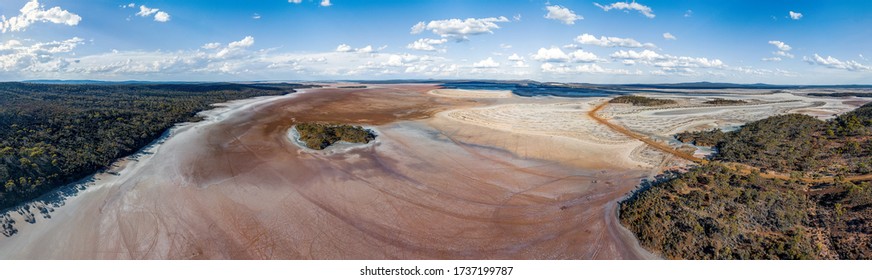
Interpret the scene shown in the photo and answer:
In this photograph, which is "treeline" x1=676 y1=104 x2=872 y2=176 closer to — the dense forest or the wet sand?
the wet sand

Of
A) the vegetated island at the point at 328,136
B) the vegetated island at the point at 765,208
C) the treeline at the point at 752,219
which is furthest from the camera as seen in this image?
the vegetated island at the point at 328,136

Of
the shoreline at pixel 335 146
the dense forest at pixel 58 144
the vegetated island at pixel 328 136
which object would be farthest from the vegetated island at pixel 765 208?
the dense forest at pixel 58 144

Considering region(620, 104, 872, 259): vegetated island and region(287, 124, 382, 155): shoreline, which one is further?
region(287, 124, 382, 155): shoreline

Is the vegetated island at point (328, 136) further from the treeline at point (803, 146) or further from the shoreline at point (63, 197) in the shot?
the treeline at point (803, 146)

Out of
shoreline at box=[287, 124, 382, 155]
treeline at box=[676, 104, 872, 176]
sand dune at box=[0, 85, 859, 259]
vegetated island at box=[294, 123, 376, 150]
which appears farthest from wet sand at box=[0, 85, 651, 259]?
treeline at box=[676, 104, 872, 176]

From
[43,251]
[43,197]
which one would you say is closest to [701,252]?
[43,251]

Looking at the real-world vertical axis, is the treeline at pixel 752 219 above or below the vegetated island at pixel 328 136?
below

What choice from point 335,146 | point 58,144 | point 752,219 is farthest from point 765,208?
point 58,144

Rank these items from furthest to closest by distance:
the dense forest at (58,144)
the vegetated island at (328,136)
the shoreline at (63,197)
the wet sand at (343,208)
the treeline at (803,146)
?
the vegetated island at (328,136) < the treeline at (803,146) < the dense forest at (58,144) < the shoreline at (63,197) < the wet sand at (343,208)
